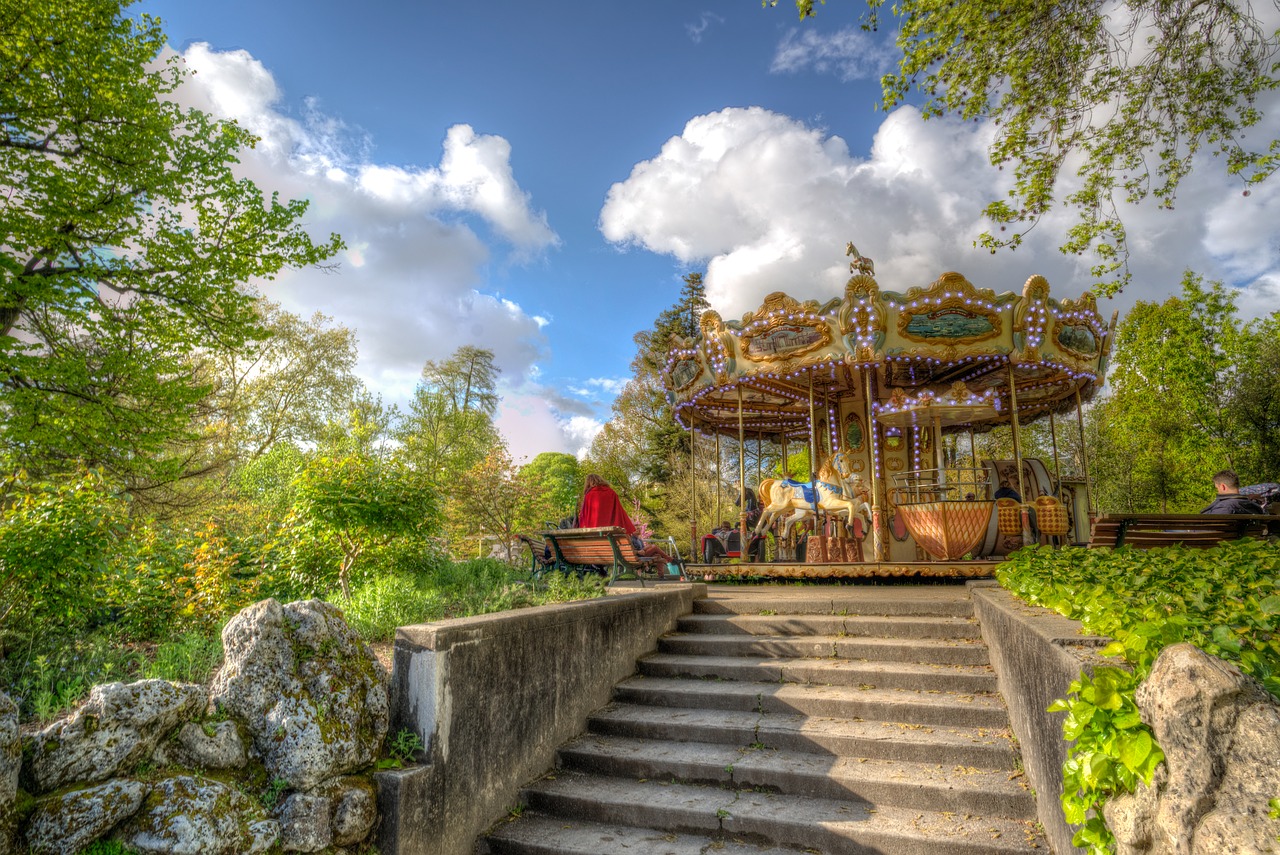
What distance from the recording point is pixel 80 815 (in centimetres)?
263

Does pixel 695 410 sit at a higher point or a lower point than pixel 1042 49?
lower

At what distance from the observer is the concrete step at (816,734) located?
4219 mm

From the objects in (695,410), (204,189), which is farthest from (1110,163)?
(204,189)

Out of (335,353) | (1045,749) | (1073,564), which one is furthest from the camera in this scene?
(335,353)

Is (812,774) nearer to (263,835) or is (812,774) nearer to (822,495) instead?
(263,835)

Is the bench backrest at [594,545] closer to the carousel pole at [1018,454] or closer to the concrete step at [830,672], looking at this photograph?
the concrete step at [830,672]

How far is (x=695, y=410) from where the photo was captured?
1555 centimetres

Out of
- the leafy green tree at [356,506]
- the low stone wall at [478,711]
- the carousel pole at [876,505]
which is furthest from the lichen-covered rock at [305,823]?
the carousel pole at [876,505]

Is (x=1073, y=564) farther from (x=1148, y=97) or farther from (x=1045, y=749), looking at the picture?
(x=1148, y=97)

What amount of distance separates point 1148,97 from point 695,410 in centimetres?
1014

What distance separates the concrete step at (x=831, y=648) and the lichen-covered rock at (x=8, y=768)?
4.69 m

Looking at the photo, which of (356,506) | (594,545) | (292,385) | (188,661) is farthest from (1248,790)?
(292,385)

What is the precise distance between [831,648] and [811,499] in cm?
608

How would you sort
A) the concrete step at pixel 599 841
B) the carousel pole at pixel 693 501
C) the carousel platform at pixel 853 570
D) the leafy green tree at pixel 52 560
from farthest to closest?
the carousel pole at pixel 693 501 < the carousel platform at pixel 853 570 < the leafy green tree at pixel 52 560 < the concrete step at pixel 599 841
